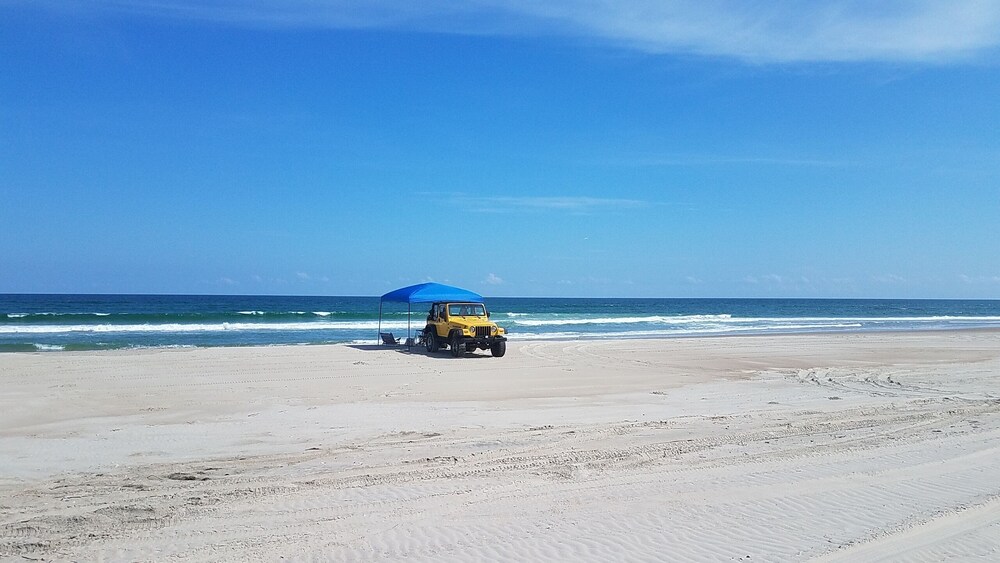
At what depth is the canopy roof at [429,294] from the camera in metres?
21.3

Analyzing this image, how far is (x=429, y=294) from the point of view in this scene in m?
21.5

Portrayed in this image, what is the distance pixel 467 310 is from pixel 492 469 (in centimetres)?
1449

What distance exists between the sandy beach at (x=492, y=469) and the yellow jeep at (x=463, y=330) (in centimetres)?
519

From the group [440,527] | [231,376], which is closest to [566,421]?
[440,527]

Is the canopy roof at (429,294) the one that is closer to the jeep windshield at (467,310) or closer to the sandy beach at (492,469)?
the jeep windshield at (467,310)

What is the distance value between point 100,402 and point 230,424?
3501 mm

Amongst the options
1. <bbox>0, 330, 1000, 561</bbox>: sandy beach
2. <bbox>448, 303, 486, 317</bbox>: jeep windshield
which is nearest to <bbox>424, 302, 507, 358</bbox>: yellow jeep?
<bbox>448, 303, 486, 317</bbox>: jeep windshield

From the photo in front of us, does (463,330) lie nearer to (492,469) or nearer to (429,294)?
(429,294)

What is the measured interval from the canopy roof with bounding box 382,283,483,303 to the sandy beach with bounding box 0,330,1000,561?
234 inches

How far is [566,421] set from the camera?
10.5 meters


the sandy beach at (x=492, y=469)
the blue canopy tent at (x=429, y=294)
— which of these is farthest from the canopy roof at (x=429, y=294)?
the sandy beach at (x=492, y=469)

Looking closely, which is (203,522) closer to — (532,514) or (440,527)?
(440,527)

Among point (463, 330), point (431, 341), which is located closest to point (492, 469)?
point (463, 330)

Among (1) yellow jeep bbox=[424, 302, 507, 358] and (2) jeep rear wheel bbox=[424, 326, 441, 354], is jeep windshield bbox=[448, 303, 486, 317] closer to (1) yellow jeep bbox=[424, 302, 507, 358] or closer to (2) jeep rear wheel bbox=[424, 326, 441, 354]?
(1) yellow jeep bbox=[424, 302, 507, 358]
